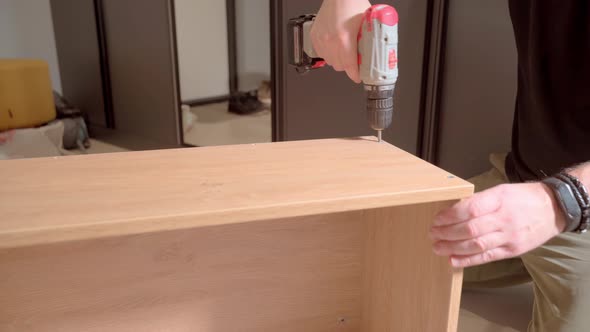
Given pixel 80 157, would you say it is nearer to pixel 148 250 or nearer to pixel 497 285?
pixel 148 250

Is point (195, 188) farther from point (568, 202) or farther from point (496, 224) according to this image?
point (568, 202)

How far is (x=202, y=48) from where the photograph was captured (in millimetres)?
2910

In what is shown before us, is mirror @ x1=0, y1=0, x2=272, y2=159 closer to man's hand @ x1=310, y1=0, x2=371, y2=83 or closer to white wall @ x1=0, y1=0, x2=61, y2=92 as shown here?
white wall @ x1=0, y1=0, x2=61, y2=92

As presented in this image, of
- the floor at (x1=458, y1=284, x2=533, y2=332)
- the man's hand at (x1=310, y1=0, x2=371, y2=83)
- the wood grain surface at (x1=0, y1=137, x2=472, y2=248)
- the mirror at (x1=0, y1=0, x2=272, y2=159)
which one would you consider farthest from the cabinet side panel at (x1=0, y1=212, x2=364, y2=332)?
the mirror at (x1=0, y1=0, x2=272, y2=159)

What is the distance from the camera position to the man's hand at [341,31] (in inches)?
35.1

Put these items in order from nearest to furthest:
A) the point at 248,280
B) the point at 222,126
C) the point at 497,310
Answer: the point at 248,280 < the point at 497,310 < the point at 222,126

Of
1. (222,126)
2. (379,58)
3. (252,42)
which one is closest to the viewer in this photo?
(379,58)

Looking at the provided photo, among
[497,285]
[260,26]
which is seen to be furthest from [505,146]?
[260,26]

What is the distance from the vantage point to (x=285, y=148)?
34.7 inches

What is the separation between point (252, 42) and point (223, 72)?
0.40 meters

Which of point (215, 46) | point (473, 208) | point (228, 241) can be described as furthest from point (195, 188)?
point (215, 46)

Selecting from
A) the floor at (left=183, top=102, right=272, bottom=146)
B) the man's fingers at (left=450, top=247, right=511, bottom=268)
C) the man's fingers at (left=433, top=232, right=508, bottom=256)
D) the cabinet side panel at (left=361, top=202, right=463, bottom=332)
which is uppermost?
the man's fingers at (left=433, top=232, right=508, bottom=256)

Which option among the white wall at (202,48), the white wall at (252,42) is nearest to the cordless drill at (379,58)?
the white wall at (252,42)

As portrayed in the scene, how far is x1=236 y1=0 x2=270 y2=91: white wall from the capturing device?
8.16 ft
